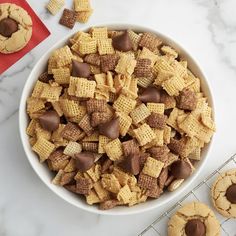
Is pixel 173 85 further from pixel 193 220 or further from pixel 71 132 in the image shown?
pixel 193 220

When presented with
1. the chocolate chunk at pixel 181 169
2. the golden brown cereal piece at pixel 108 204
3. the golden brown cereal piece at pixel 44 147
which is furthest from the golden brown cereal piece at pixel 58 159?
the chocolate chunk at pixel 181 169

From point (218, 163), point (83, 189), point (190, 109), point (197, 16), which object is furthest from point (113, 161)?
point (197, 16)

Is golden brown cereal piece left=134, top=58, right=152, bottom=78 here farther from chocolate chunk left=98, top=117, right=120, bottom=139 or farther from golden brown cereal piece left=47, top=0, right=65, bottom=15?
golden brown cereal piece left=47, top=0, right=65, bottom=15

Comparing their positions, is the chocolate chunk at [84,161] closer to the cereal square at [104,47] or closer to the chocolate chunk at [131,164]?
the chocolate chunk at [131,164]

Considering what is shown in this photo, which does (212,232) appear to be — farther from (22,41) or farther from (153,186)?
(22,41)

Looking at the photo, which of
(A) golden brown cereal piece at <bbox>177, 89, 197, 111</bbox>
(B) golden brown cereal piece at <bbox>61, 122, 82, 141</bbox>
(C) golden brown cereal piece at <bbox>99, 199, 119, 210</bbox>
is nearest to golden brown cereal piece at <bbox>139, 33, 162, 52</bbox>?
(A) golden brown cereal piece at <bbox>177, 89, 197, 111</bbox>

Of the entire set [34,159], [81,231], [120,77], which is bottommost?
[81,231]
